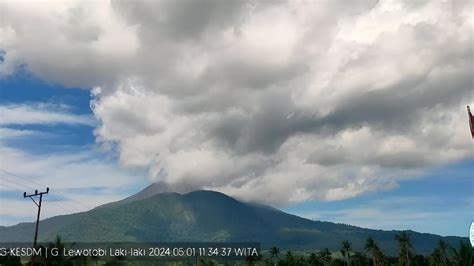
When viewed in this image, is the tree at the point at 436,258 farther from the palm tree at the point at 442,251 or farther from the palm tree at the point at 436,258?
the palm tree at the point at 442,251

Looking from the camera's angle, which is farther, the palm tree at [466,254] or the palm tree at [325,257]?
the palm tree at [325,257]

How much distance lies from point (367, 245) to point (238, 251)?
113720 millimetres

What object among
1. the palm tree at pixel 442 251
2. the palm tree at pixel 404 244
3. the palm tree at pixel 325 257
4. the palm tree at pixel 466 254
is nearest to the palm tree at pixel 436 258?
the palm tree at pixel 442 251

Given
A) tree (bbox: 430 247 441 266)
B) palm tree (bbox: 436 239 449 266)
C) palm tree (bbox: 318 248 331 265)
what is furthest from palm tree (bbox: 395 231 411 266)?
palm tree (bbox: 318 248 331 265)

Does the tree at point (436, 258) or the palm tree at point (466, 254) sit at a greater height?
the tree at point (436, 258)

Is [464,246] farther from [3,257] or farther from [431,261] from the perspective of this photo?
[431,261]

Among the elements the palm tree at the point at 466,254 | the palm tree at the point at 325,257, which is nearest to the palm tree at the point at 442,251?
the palm tree at the point at 325,257

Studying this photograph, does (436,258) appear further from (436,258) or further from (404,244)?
(404,244)

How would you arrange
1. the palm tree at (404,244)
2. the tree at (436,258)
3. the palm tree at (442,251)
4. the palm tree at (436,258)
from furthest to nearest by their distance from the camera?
the palm tree at (404,244)
the palm tree at (442,251)
the palm tree at (436,258)
the tree at (436,258)

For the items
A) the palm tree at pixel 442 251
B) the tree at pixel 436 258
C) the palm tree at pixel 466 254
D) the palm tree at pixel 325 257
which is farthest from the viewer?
the palm tree at pixel 325 257

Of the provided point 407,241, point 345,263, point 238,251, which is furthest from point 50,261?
point 345,263

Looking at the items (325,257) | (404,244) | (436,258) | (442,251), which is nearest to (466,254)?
(404,244)

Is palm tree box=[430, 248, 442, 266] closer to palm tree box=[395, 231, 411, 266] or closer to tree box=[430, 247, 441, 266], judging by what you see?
tree box=[430, 247, 441, 266]

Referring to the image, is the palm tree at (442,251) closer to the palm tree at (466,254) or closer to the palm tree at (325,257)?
the palm tree at (325,257)
